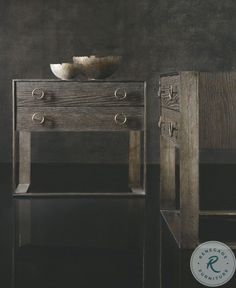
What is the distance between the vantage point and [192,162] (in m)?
2.00

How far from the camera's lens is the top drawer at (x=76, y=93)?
10.3 feet

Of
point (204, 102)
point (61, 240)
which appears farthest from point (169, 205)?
point (204, 102)

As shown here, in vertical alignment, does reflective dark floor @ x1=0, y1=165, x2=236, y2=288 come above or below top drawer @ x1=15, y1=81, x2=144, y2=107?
below

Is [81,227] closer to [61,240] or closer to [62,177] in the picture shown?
[61,240]

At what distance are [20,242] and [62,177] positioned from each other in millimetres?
1668

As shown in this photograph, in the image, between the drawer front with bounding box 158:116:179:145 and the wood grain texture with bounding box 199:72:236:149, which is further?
the drawer front with bounding box 158:116:179:145

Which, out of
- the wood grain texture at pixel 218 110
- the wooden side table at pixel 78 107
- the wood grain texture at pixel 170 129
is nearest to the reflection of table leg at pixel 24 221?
the wooden side table at pixel 78 107

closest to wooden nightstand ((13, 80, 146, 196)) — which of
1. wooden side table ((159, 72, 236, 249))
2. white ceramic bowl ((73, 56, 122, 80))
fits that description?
white ceramic bowl ((73, 56, 122, 80))

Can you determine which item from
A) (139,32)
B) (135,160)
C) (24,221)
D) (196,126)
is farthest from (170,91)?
(139,32)

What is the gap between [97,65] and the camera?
323 cm

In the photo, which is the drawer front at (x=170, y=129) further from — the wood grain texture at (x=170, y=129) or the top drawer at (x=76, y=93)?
the top drawer at (x=76, y=93)

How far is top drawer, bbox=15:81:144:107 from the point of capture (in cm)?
315

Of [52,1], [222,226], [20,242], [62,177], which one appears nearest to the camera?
[20,242]

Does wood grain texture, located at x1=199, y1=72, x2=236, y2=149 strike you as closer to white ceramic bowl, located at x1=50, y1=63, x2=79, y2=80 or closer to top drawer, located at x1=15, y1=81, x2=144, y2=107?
top drawer, located at x1=15, y1=81, x2=144, y2=107
